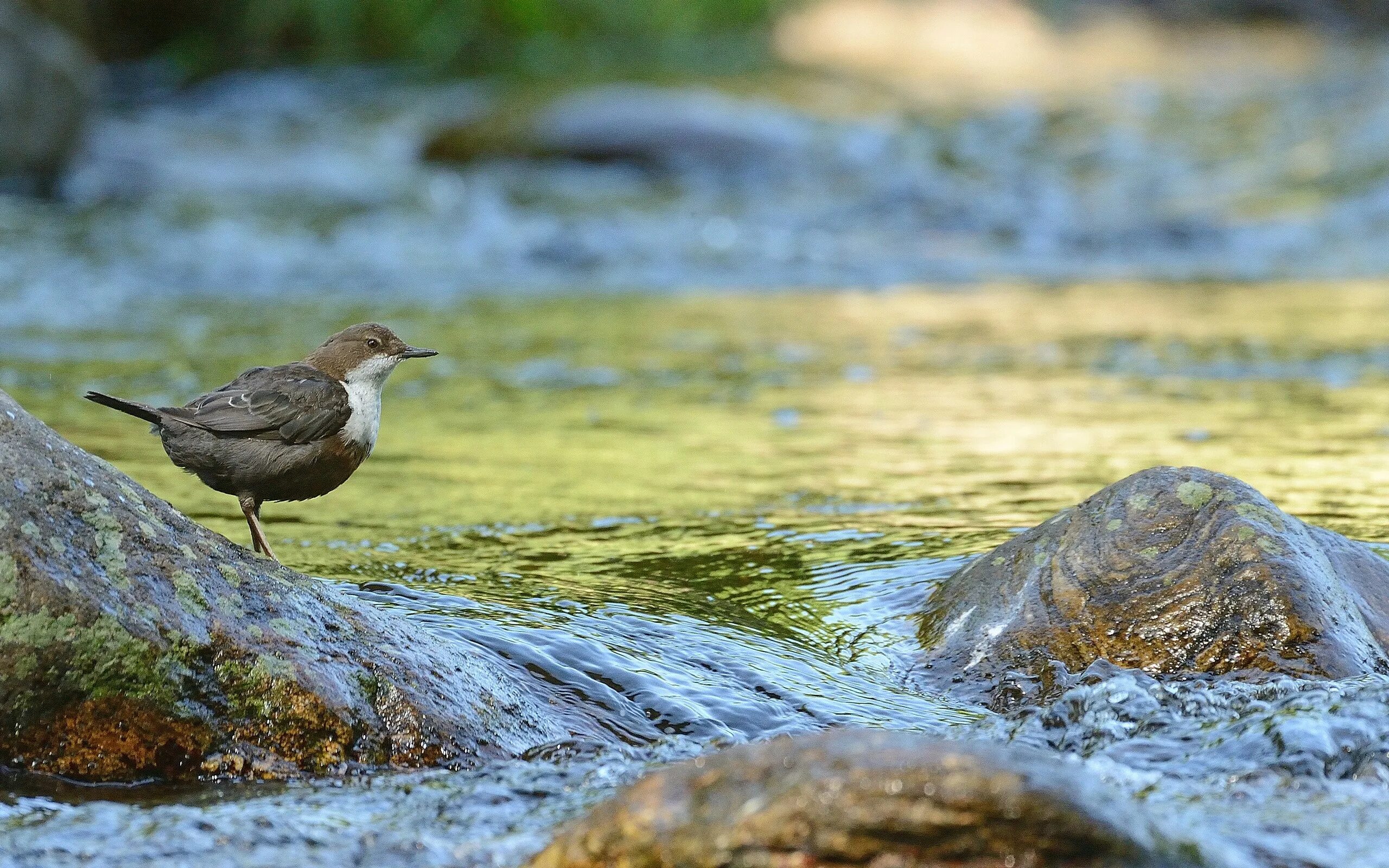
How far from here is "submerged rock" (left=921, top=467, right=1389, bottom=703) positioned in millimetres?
3803

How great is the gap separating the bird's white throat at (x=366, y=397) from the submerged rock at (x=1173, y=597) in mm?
1445

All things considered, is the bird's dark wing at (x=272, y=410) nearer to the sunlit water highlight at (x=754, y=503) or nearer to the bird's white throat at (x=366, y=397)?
the bird's white throat at (x=366, y=397)

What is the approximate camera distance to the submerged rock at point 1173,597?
380 cm

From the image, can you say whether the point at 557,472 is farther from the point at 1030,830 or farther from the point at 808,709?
the point at 1030,830

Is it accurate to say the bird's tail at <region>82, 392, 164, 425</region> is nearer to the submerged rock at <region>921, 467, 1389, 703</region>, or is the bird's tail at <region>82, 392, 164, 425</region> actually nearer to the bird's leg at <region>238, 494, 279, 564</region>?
the bird's leg at <region>238, 494, 279, 564</region>

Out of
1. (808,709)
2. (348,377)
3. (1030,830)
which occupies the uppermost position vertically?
(348,377)

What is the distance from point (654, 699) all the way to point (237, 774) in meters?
0.92

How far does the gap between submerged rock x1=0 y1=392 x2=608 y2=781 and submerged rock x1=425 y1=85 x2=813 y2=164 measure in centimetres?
1238

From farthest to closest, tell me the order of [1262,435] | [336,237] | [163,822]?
[336,237] < [1262,435] < [163,822]

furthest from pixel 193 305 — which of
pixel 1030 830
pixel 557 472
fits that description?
pixel 1030 830

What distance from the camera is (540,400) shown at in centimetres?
751

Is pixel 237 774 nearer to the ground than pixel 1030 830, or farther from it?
nearer to the ground

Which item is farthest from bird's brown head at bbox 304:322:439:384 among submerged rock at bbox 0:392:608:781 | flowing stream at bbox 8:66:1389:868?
submerged rock at bbox 0:392:608:781

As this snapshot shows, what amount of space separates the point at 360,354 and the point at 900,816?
2.23m
